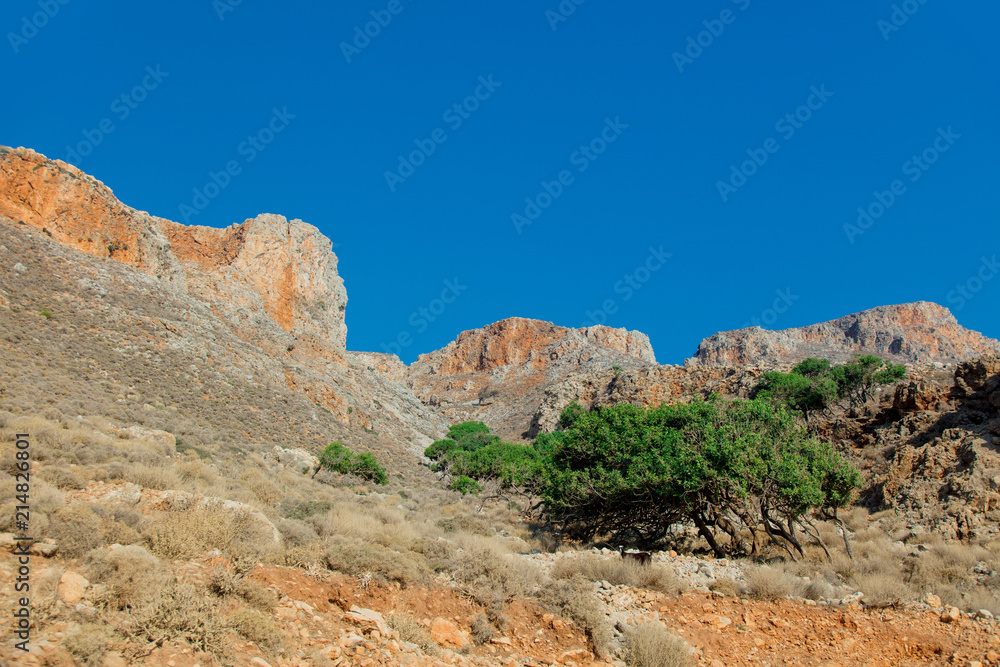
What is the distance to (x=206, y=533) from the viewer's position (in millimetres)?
7828

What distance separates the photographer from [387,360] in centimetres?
13562

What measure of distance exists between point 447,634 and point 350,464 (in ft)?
84.3

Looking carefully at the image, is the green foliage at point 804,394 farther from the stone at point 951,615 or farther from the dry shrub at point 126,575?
the dry shrub at point 126,575

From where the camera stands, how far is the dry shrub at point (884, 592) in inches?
350

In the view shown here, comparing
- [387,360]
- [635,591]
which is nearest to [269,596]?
[635,591]

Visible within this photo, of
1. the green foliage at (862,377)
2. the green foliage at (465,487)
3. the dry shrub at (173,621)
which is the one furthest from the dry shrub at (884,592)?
the green foliage at (862,377)

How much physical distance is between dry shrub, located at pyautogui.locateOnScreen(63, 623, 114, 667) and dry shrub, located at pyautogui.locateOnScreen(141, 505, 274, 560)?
2.44m

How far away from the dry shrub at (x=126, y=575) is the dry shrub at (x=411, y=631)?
2.73m

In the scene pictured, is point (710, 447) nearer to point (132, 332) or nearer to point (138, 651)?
point (138, 651)

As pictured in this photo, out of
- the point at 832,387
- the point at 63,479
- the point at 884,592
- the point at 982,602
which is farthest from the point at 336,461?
the point at 832,387

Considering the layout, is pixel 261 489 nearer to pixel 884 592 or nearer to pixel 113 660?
pixel 113 660

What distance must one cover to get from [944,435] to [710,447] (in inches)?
406

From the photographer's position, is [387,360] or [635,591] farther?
[387,360]

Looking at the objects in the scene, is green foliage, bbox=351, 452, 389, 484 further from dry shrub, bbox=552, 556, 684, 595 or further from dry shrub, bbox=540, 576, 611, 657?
dry shrub, bbox=540, 576, 611, 657
